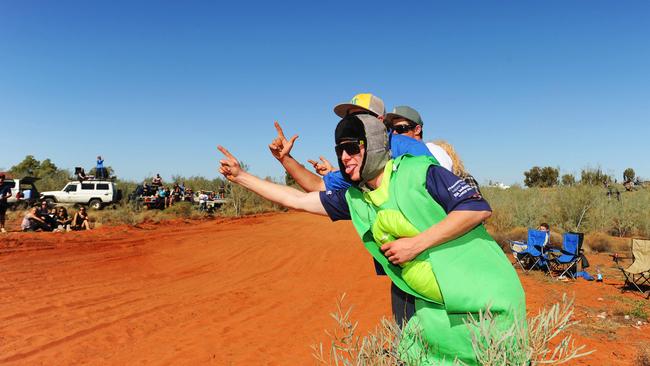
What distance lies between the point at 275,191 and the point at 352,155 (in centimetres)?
81

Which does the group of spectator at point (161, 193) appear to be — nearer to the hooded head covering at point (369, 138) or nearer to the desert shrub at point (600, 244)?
the desert shrub at point (600, 244)

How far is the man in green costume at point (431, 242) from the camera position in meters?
1.52

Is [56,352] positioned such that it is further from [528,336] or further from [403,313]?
[528,336]

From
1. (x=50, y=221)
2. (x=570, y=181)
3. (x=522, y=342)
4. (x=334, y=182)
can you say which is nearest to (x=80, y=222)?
(x=50, y=221)

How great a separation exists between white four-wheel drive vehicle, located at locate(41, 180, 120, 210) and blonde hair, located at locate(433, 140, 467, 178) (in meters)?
24.3

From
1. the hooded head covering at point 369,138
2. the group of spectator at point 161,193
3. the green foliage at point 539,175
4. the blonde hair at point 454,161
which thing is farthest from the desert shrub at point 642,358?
the green foliage at point 539,175

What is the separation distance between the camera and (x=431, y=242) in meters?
1.56

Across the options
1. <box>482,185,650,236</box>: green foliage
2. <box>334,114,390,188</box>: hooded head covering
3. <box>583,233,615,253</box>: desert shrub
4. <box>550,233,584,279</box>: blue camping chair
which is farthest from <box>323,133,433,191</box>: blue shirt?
<box>482,185,650,236</box>: green foliage

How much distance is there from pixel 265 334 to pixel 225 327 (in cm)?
62

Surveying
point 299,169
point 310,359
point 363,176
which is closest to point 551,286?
point 310,359

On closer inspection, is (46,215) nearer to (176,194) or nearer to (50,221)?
(50,221)

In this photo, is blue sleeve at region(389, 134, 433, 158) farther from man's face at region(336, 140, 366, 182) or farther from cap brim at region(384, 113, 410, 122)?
cap brim at region(384, 113, 410, 122)

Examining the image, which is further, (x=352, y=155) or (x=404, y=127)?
(x=404, y=127)

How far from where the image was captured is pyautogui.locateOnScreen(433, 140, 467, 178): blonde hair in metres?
2.43
